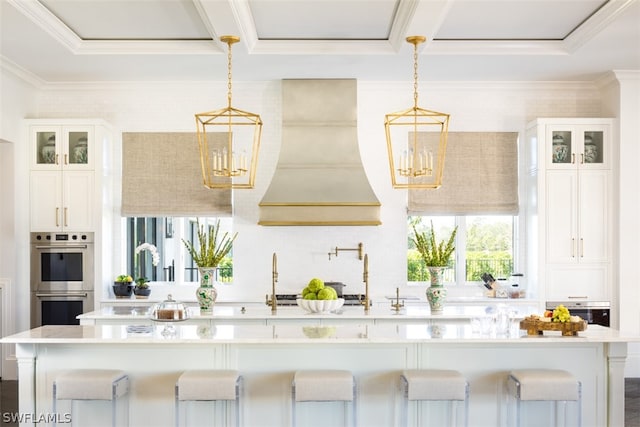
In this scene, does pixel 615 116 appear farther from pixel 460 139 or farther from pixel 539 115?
pixel 460 139

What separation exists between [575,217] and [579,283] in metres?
0.67

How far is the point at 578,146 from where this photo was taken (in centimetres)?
656

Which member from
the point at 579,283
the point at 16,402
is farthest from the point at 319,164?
the point at 16,402

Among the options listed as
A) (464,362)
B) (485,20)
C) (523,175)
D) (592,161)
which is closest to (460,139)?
(523,175)

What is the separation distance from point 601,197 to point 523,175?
0.83m

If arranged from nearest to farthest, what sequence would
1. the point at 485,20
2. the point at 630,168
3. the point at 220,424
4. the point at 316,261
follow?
the point at 220,424
the point at 485,20
the point at 630,168
the point at 316,261

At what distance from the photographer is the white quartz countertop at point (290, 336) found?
383 cm

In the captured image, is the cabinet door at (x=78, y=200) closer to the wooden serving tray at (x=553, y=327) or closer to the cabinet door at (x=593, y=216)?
the wooden serving tray at (x=553, y=327)

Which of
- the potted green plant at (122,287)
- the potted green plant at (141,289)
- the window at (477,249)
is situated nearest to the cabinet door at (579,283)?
the window at (477,249)

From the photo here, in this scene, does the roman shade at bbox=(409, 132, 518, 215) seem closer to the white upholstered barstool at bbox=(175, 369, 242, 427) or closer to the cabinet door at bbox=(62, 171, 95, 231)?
the cabinet door at bbox=(62, 171, 95, 231)

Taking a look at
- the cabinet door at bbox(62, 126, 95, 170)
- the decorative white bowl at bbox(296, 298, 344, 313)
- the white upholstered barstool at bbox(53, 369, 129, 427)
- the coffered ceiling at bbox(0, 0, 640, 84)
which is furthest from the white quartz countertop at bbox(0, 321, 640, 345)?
the cabinet door at bbox(62, 126, 95, 170)

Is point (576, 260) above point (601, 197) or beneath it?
beneath

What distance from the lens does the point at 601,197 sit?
6.57 meters

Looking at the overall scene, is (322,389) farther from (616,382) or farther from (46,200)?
(46,200)
